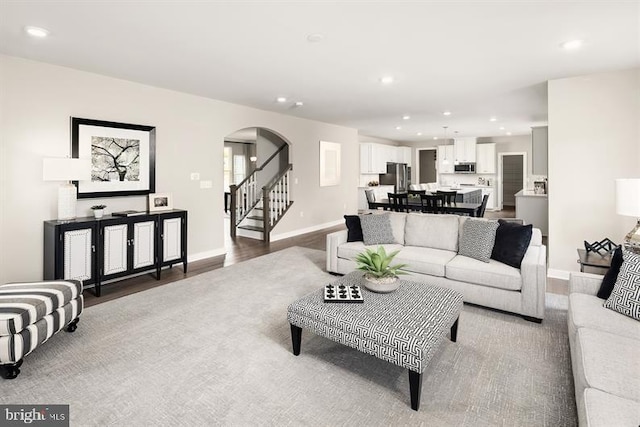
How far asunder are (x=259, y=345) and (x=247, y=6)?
260 cm

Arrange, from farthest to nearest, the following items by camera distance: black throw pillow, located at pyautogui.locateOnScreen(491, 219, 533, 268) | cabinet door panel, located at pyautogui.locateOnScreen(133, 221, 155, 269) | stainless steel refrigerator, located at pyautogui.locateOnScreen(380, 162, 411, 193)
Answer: stainless steel refrigerator, located at pyautogui.locateOnScreen(380, 162, 411, 193) < cabinet door panel, located at pyautogui.locateOnScreen(133, 221, 155, 269) < black throw pillow, located at pyautogui.locateOnScreen(491, 219, 533, 268)

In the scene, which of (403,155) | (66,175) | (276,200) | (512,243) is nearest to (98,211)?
(66,175)

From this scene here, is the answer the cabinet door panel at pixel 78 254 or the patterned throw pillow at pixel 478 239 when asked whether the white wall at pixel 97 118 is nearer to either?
the cabinet door panel at pixel 78 254

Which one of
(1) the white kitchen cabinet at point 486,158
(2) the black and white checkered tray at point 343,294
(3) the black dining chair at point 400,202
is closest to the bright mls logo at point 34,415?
(2) the black and white checkered tray at point 343,294

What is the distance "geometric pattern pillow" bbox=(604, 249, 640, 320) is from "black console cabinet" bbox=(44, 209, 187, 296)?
459 centimetres

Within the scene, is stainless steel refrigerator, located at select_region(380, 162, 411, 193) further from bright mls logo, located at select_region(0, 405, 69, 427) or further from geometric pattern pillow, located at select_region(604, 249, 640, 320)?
bright mls logo, located at select_region(0, 405, 69, 427)

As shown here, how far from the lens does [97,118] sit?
4.20 m

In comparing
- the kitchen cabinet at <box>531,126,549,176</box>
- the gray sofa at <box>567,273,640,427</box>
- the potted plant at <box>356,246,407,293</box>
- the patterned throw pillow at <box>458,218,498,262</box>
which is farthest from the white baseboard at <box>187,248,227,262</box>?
the kitchen cabinet at <box>531,126,549,176</box>

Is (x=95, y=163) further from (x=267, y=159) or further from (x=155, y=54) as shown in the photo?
(x=267, y=159)

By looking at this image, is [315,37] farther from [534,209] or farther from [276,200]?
[534,209]

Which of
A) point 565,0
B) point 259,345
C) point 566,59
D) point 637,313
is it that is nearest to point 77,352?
point 259,345

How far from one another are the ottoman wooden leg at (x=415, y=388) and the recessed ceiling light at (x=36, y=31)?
393 cm

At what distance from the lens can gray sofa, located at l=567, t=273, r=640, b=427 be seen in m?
1.37

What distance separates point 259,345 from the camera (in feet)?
8.98
